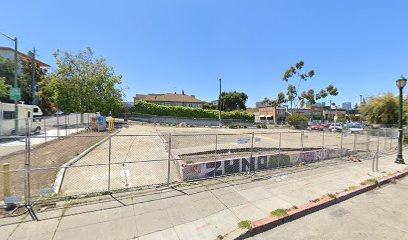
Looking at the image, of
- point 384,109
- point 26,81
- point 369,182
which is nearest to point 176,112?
point 26,81

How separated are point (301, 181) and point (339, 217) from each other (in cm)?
242

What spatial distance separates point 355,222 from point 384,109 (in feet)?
123

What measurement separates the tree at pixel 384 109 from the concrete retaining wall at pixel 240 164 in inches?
1203

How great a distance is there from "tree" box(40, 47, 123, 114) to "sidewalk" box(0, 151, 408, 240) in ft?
85.9

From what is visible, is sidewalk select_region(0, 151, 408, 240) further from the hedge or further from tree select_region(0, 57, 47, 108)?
tree select_region(0, 57, 47, 108)

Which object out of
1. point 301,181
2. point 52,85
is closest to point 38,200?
point 301,181

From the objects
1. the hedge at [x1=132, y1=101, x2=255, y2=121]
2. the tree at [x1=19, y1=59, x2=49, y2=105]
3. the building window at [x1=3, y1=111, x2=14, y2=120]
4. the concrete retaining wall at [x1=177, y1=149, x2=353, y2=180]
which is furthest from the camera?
the hedge at [x1=132, y1=101, x2=255, y2=121]

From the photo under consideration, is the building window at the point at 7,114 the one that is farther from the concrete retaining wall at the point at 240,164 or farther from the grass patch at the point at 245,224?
→ the grass patch at the point at 245,224

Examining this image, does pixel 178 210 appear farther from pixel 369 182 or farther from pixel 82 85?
pixel 82 85

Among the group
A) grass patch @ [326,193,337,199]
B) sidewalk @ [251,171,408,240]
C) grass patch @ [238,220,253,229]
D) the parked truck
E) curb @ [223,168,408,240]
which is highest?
the parked truck

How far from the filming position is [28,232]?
156 inches

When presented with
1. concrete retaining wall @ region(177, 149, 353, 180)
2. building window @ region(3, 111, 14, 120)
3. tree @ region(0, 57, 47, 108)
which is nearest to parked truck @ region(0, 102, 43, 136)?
building window @ region(3, 111, 14, 120)

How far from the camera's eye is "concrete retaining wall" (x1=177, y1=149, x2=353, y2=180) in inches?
289

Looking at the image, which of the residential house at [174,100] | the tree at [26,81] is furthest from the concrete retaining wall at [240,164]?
the residential house at [174,100]
